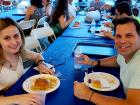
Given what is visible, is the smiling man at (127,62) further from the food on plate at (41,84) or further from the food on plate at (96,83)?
the food on plate at (41,84)

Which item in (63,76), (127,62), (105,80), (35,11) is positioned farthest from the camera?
(35,11)

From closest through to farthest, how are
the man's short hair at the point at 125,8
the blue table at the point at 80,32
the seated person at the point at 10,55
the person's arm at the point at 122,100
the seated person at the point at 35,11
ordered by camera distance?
1. the person's arm at the point at 122,100
2. the seated person at the point at 10,55
3. the blue table at the point at 80,32
4. the man's short hair at the point at 125,8
5. the seated person at the point at 35,11

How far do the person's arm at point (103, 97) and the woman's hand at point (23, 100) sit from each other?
0.25 m

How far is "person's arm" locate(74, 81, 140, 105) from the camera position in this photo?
3.55 feet

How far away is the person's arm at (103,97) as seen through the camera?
108 cm

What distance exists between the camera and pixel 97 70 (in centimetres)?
163

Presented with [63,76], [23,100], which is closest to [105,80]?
[63,76]

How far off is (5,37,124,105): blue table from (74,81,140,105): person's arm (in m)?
0.04

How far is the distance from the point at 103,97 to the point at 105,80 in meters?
0.25

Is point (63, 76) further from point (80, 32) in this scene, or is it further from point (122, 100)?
point (80, 32)

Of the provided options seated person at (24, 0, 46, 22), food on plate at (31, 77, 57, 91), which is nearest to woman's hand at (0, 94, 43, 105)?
food on plate at (31, 77, 57, 91)

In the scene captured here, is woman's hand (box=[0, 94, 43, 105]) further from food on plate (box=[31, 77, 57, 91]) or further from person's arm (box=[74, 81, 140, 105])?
person's arm (box=[74, 81, 140, 105])

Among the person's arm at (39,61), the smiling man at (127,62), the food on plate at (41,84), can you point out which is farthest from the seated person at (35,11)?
the smiling man at (127,62)

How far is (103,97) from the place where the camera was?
119cm
